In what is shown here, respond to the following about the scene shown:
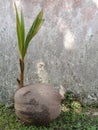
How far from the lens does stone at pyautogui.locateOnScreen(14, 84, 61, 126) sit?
4.84m

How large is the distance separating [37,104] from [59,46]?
3.44ft

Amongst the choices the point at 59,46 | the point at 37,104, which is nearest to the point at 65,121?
the point at 37,104

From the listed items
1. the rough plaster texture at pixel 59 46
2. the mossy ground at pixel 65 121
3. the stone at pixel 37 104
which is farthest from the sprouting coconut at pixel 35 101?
the rough plaster texture at pixel 59 46

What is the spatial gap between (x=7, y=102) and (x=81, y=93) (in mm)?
1130

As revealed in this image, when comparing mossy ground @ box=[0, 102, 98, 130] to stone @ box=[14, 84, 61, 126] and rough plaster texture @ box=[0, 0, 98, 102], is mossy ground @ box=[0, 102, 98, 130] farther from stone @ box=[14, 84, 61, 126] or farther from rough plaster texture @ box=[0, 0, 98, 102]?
rough plaster texture @ box=[0, 0, 98, 102]

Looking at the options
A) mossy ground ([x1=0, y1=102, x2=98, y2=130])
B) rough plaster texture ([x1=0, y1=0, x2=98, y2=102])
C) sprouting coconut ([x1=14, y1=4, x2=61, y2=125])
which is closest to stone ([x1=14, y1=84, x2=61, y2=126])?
sprouting coconut ([x1=14, y1=4, x2=61, y2=125])

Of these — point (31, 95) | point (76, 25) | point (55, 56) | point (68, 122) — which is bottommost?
point (68, 122)

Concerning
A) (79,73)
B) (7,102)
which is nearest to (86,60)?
(79,73)

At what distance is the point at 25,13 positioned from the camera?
5.48m

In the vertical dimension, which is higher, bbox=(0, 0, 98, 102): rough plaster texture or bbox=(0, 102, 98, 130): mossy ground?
bbox=(0, 0, 98, 102): rough plaster texture

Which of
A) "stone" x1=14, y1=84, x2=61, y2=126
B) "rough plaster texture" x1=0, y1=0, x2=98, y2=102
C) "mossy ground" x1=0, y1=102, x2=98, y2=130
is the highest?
"rough plaster texture" x1=0, y1=0, x2=98, y2=102

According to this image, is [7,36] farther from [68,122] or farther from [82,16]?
[68,122]

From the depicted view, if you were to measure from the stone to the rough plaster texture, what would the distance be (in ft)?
1.94

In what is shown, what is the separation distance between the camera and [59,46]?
215 inches
